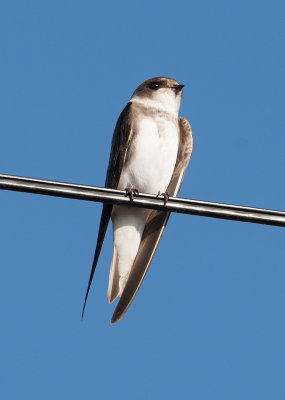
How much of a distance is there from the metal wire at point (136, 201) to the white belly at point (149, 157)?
5.86ft

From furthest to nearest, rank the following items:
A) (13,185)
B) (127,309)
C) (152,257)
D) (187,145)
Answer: (187,145) → (152,257) → (127,309) → (13,185)

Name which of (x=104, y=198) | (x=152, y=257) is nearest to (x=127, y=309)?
(x=152, y=257)

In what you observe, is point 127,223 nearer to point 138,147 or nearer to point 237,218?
point 138,147

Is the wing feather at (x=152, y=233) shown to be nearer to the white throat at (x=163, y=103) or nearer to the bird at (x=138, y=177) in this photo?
the bird at (x=138, y=177)

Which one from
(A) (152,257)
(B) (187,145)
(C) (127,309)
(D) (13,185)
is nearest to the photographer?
(D) (13,185)

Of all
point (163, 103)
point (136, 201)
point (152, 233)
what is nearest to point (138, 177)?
point (152, 233)

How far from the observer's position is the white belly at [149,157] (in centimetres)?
534

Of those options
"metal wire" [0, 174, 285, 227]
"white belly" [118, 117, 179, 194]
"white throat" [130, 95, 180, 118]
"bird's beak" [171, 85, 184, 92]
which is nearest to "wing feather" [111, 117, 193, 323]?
"white throat" [130, 95, 180, 118]

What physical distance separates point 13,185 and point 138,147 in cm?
221

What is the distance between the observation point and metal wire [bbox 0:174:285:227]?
3242mm

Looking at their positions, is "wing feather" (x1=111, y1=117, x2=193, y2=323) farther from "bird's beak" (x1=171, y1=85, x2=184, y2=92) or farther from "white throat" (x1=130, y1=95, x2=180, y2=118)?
"bird's beak" (x1=171, y1=85, x2=184, y2=92)

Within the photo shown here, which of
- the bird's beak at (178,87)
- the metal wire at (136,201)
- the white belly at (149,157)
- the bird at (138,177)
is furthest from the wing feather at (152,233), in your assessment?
the metal wire at (136,201)

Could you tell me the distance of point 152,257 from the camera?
5305 millimetres

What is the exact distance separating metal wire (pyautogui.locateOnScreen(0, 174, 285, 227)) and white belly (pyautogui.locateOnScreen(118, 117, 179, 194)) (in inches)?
70.3
